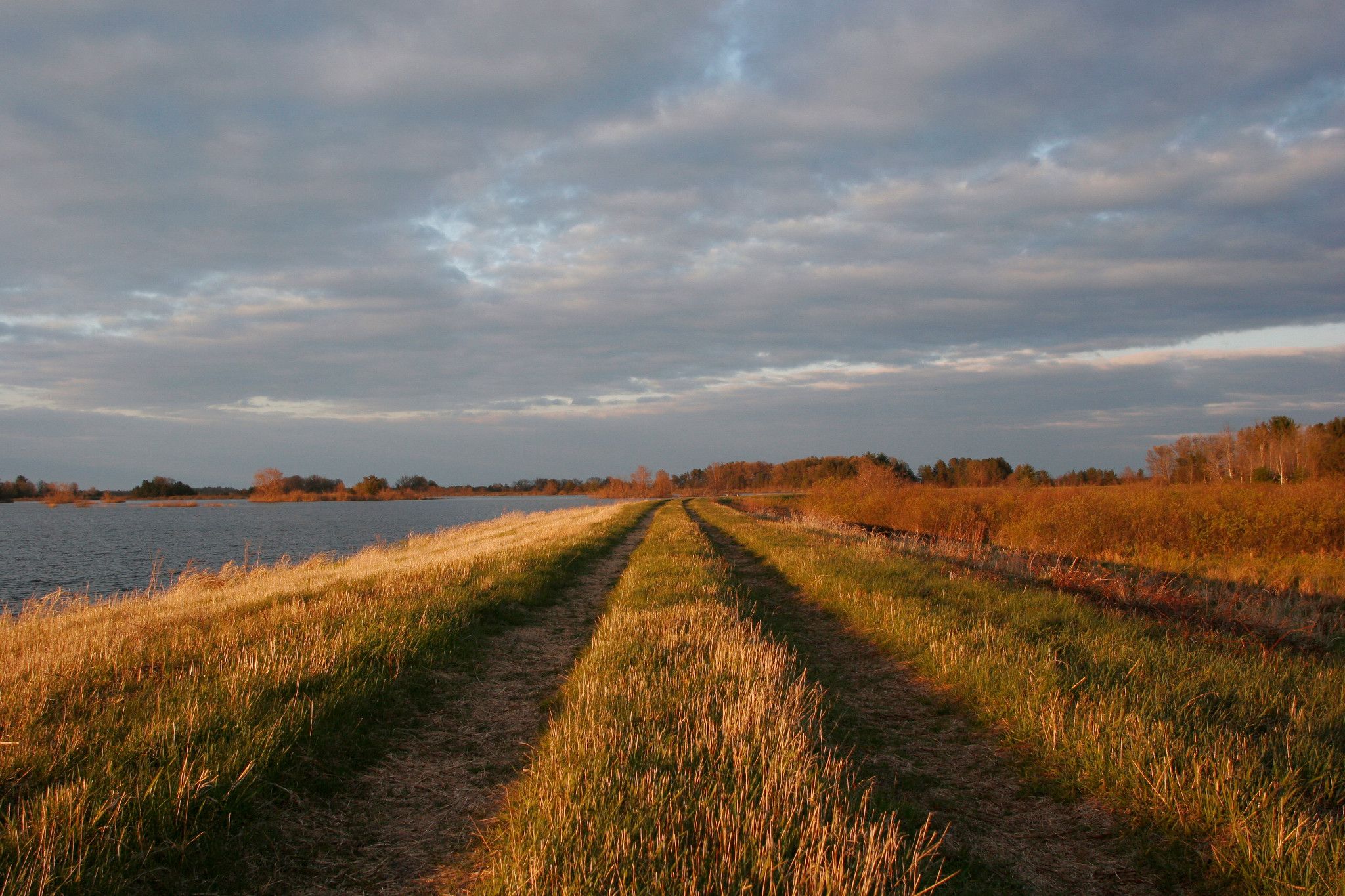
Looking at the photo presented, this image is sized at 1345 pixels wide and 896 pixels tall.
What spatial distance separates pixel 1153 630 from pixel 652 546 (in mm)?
12887

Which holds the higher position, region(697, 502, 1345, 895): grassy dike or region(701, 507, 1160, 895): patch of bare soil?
region(697, 502, 1345, 895): grassy dike

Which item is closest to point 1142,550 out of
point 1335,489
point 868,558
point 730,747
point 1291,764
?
point 1335,489

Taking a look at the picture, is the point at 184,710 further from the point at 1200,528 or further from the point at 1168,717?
the point at 1200,528

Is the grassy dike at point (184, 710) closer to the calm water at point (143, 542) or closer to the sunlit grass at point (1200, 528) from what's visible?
the calm water at point (143, 542)

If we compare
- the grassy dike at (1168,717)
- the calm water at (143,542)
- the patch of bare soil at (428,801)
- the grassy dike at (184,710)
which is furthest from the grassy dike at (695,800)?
the calm water at (143,542)

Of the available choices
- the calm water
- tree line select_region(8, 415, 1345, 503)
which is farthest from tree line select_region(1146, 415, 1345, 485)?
the calm water

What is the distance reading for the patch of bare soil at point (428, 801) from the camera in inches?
147

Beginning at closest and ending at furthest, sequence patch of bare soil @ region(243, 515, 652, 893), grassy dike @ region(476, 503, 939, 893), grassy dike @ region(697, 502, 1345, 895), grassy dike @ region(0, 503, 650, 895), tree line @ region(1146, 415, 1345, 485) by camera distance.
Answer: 1. grassy dike @ region(476, 503, 939, 893)
2. grassy dike @ region(0, 503, 650, 895)
3. grassy dike @ region(697, 502, 1345, 895)
4. patch of bare soil @ region(243, 515, 652, 893)
5. tree line @ region(1146, 415, 1345, 485)

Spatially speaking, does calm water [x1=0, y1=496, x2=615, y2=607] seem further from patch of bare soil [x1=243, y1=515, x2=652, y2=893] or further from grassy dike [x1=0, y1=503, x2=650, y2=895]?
patch of bare soil [x1=243, y1=515, x2=652, y2=893]

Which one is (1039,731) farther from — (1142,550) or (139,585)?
(139,585)

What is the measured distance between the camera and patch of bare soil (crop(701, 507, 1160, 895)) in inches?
148

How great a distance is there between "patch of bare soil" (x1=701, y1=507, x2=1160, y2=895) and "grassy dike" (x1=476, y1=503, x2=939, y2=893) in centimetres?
44

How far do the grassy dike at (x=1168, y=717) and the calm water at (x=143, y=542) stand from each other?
2473 cm

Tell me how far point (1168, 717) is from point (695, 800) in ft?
14.0
